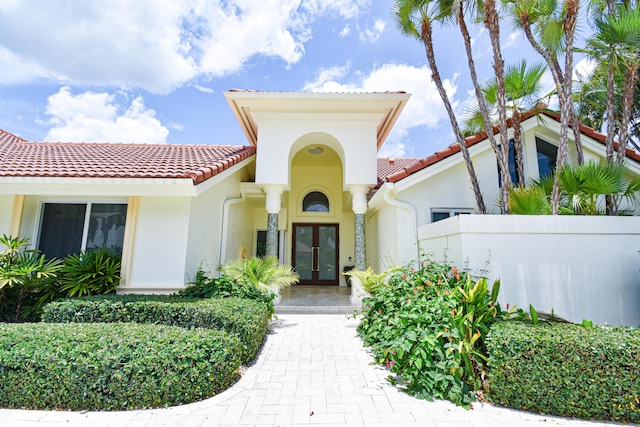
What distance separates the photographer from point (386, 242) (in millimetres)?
11867

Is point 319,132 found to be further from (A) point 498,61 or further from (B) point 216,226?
(A) point 498,61

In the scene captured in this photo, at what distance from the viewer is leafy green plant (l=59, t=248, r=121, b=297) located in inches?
308

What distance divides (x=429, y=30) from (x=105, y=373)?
12.1 metres

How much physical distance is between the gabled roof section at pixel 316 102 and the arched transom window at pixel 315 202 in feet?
20.9

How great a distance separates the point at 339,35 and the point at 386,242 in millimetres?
9056

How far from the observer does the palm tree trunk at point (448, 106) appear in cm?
946

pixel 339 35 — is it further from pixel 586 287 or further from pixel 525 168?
pixel 586 287

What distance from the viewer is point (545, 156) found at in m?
11.1

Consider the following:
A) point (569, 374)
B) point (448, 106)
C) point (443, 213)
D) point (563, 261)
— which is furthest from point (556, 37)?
point (569, 374)

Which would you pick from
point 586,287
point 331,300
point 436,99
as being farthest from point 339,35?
point 586,287

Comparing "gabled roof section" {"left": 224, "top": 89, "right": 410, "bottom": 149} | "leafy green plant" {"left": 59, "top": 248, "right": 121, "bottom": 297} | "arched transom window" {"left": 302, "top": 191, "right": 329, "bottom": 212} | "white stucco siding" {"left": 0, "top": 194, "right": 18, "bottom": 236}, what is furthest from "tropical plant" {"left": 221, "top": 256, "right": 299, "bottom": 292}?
"arched transom window" {"left": 302, "top": 191, "right": 329, "bottom": 212}

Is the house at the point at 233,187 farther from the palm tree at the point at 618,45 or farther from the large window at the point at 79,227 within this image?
the palm tree at the point at 618,45

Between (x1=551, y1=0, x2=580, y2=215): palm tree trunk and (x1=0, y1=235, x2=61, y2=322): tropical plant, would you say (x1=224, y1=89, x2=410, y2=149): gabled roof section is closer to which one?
(x1=551, y1=0, x2=580, y2=215): palm tree trunk

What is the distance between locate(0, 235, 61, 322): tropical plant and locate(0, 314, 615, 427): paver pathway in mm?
4674
